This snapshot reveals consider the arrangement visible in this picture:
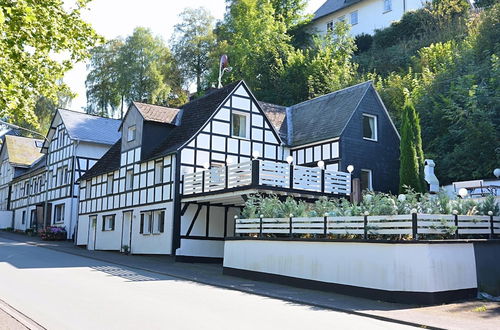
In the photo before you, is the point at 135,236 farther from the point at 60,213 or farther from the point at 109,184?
the point at 60,213

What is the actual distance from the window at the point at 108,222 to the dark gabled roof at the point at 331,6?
34633 mm

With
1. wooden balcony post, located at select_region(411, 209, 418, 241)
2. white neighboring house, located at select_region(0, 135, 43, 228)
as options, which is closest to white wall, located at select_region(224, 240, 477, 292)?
wooden balcony post, located at select_region(411, 209, 418, 241)

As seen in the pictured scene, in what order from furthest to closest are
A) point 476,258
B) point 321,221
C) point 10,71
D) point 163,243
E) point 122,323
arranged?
point 163,243 → point 321,221 → point 476,258 → point 10,71 → point 122,323

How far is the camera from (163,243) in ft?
84.6

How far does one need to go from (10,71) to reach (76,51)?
2.20 m

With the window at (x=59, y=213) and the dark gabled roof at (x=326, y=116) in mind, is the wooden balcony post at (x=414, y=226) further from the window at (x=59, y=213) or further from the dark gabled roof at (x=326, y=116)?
the window at (x=59, y=213)

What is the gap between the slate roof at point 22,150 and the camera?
5312 cm

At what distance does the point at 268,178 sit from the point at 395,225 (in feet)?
26.2

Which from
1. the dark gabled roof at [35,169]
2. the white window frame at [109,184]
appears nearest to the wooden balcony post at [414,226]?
the white window frame at [109,184]

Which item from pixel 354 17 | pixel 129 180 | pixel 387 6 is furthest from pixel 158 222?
pixel 354 17

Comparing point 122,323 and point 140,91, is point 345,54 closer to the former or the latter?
point 140,91

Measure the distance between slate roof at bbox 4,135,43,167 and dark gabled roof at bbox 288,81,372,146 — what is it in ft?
107

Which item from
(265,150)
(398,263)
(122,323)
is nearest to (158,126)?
(265,150)

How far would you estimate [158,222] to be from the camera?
26.8 metres
